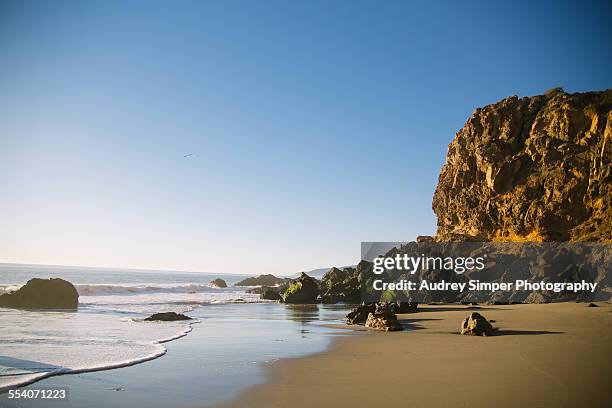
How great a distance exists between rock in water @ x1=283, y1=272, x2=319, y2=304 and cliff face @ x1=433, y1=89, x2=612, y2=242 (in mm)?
16394

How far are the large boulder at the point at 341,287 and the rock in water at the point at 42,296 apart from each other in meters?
24.7

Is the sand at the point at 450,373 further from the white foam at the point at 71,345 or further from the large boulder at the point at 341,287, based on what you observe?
the large boulder at the point at 341,287

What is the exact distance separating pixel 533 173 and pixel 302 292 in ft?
98.2

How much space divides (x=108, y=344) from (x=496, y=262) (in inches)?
1354

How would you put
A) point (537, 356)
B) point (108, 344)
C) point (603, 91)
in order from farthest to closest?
point (603, 91) < point (108, 344) < point (537, 356)

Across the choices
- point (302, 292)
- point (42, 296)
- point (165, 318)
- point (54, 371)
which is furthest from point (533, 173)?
point (54, 371)

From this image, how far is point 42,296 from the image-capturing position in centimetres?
3328

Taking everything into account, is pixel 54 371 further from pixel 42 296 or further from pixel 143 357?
pixel 42 296

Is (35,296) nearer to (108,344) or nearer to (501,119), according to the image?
(108,344)

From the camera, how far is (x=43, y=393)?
8.35 m

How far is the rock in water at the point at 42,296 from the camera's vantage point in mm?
31797

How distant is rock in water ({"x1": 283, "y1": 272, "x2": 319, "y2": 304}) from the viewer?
159 feet

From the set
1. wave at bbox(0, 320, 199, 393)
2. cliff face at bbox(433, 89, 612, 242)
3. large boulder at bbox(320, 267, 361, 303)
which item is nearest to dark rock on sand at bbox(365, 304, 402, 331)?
wave at bbox(0, 320, 199, 393)

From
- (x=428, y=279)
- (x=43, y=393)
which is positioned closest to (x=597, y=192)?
(x=428, y=279)
